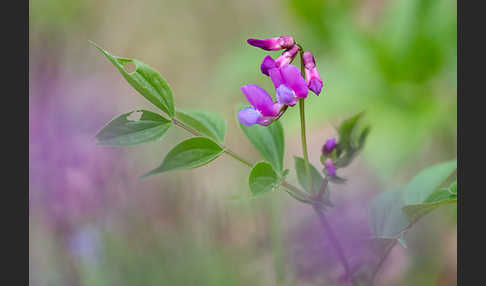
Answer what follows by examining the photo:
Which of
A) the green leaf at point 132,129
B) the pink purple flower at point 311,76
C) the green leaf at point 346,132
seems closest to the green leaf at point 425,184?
the green leaf at point 346,132

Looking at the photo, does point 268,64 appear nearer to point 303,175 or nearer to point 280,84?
point 280,84

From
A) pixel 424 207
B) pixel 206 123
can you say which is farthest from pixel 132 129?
pixel 424 207

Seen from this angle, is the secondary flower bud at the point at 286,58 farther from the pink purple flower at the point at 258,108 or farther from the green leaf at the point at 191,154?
the green leaf at the point at 191,154

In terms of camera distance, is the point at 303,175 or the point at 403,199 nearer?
the point at 303,175

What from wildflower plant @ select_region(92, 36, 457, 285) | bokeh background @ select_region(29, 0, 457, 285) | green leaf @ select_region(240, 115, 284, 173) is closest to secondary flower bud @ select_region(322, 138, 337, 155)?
wildflower plant @ select_region(92, 36, 457, 285)

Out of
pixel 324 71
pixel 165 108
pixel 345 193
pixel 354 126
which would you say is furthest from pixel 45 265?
pixel 324 71

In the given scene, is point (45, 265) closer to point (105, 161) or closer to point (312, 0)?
point (105, 161)
